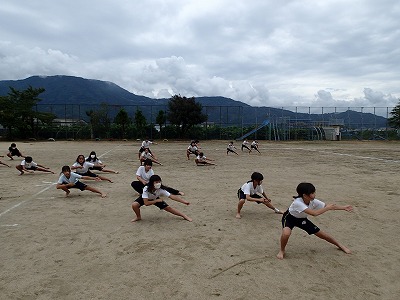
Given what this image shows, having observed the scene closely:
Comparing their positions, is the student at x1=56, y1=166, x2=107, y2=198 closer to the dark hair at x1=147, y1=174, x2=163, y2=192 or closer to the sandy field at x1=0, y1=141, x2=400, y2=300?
the sandy field at x1=0, y1=141, x2=400, y2=300

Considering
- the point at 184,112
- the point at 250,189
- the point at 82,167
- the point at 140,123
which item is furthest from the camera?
the point at 140,123

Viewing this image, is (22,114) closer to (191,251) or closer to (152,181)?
(152,181)

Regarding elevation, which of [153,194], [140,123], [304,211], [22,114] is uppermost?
[22,114]

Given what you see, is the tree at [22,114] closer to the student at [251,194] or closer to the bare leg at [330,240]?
the student at [251,194]

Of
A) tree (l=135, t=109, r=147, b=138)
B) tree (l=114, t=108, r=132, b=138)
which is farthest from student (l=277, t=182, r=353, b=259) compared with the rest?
tree (l=135, t=109, r=147, b=138)

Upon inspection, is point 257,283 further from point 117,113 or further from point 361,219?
point 117,113

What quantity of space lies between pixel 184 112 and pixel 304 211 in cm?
3411

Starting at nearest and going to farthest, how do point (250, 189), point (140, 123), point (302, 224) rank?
1. point (302, 224)
2. point (250, 189)
3. point (140, 123)

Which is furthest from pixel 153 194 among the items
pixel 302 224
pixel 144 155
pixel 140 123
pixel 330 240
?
pixel 140 123

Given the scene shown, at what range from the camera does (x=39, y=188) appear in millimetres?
9164

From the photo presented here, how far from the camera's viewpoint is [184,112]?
37.8 metres

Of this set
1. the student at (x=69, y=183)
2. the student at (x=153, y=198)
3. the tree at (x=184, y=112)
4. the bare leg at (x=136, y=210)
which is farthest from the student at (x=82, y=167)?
the tree at (x=184, y=112)

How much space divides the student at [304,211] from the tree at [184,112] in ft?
111

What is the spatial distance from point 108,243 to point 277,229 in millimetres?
2699
